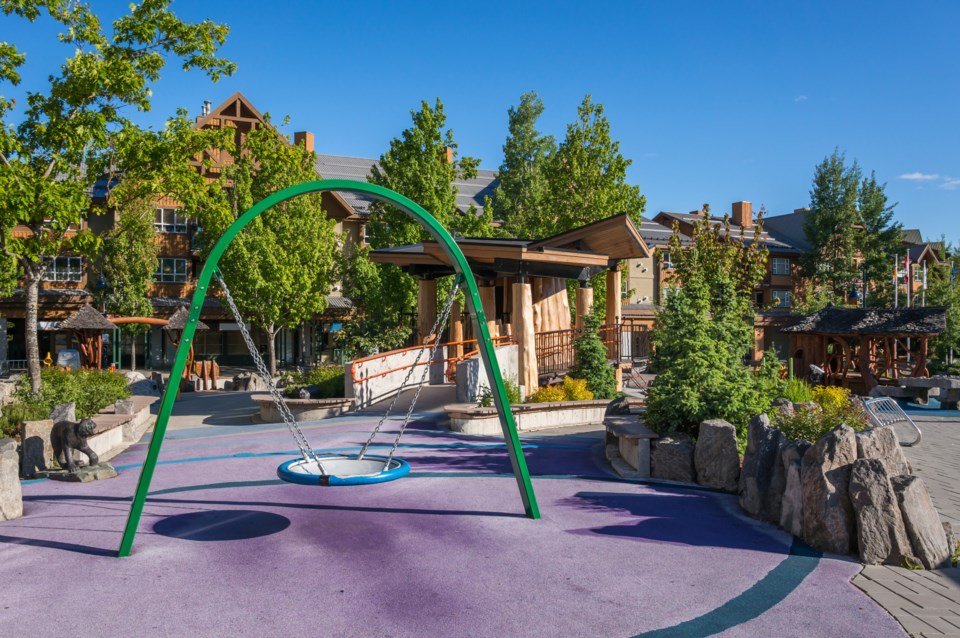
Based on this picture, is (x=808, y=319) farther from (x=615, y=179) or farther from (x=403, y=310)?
(x=403, y=310)

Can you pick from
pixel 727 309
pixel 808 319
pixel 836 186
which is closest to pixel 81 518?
pixel 727 309

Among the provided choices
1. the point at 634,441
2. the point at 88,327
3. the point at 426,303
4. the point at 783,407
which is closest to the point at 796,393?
the point at 783,407

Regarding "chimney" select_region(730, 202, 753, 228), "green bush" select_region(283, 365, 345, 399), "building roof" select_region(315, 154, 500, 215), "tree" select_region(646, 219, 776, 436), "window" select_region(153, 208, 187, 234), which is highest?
"building roof" select_region(315, 154, 500, 215)

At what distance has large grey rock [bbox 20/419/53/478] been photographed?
10.7m

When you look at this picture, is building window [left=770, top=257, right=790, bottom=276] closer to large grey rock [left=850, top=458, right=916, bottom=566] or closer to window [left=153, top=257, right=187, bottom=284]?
window [left=153, top=257, right=187, bottom=284]

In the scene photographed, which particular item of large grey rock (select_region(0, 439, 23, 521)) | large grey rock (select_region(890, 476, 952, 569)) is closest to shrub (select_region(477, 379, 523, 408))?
large grey rock (select_region(0, 439, 23, 521))

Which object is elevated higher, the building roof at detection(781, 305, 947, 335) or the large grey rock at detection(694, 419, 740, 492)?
the building roof at detection(781, 305, 947, 335)

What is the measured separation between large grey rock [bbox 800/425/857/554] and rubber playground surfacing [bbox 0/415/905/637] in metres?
0.27

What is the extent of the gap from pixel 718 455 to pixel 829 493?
8.29 feet

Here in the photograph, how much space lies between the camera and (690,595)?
5.98 meters

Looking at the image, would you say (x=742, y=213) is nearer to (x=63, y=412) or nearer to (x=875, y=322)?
(x=875, y=322)

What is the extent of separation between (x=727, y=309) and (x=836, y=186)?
49.0m

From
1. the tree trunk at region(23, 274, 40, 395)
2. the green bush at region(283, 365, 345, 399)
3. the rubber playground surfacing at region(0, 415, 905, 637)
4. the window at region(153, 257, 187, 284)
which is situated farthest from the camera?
the window at region(153, 257, 187, 284)

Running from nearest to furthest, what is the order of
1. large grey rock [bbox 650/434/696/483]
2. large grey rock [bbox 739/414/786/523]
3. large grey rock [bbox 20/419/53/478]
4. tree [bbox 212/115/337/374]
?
large grey rock [bbox 739/414/786/523], large grey rock [bbox 650/434/696/483], large grey rock [bbox 20/419/53/478], tree [bbox 212/115/337/374]
